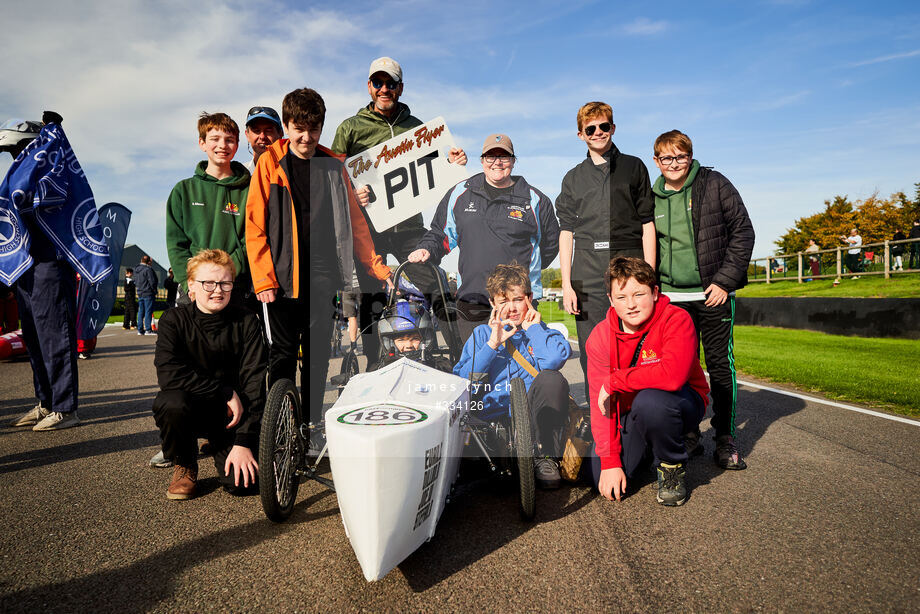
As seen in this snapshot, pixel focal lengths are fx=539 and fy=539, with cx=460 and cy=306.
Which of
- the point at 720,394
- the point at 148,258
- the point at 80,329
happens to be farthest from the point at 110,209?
the point at 148,258

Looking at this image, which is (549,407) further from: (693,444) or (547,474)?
(693,444)

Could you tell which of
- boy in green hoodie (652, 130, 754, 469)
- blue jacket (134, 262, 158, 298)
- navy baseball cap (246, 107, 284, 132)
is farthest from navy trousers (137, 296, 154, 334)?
boy in green hoodie (652, 130, 754, 469)

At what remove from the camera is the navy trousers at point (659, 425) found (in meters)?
2.91

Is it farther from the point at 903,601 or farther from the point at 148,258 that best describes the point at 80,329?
the point at 148,258

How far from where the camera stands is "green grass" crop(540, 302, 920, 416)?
5.52m

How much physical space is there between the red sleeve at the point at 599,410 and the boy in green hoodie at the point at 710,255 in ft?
3.09

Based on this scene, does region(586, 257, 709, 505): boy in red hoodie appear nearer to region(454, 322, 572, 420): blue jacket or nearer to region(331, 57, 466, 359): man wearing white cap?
region(454, 322, 572, 420): blue jacket

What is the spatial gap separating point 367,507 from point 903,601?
6.41 ft

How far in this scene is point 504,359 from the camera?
3.44 m

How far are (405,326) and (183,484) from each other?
156 centimetres

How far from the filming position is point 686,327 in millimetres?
2941

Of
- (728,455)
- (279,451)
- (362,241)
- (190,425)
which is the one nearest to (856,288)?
(728,455)

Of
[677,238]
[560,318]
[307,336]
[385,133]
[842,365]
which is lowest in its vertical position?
[560,318]

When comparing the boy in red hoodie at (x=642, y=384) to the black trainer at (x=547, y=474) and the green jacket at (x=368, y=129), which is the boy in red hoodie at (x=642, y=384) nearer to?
the black trainer at (x=547, y=474)
